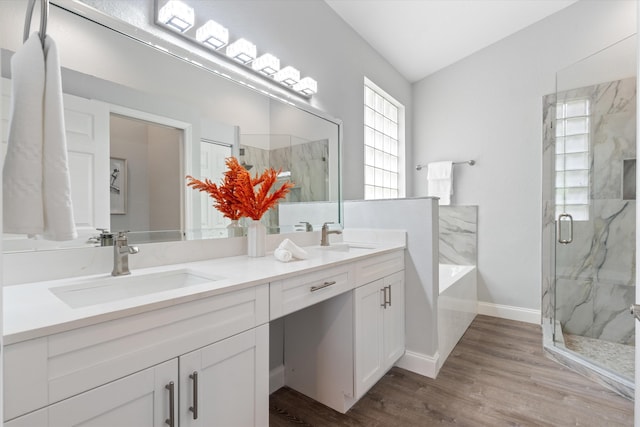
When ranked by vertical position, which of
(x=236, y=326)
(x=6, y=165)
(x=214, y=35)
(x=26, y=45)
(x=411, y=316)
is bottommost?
(x=411, y=316)

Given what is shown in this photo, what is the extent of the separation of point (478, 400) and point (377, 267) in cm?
92

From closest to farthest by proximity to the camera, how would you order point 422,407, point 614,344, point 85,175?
1. point 85,175
2. point 422,407
3. point 614,344

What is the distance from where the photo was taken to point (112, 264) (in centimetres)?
123

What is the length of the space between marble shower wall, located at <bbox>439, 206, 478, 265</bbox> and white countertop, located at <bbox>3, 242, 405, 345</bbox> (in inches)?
93.2

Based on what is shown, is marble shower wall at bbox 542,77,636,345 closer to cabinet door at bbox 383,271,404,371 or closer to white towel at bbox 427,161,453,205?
white towel at bbox 427,161,453,205

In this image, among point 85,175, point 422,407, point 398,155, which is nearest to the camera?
point 85,175

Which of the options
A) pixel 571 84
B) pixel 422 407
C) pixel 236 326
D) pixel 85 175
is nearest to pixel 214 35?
pixel 85 175

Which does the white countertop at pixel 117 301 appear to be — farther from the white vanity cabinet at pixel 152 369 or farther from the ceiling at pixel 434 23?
the ceiling at pixel 434 23

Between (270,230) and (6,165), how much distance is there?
1313 mm

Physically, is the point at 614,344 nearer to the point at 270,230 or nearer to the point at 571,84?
the point at 571,84

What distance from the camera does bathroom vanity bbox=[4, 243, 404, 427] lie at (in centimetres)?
69

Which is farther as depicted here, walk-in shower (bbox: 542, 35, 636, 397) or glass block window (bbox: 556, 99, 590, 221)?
glass block window (bbox: 556, 99, 590, 221)

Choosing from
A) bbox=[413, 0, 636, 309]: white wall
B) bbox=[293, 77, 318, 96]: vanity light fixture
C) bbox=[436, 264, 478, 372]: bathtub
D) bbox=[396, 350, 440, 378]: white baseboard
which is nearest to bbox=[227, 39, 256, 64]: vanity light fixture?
bbox=[293, 77, 318, 96]: vanity light fixture

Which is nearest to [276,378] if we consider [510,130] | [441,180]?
[441,180]
